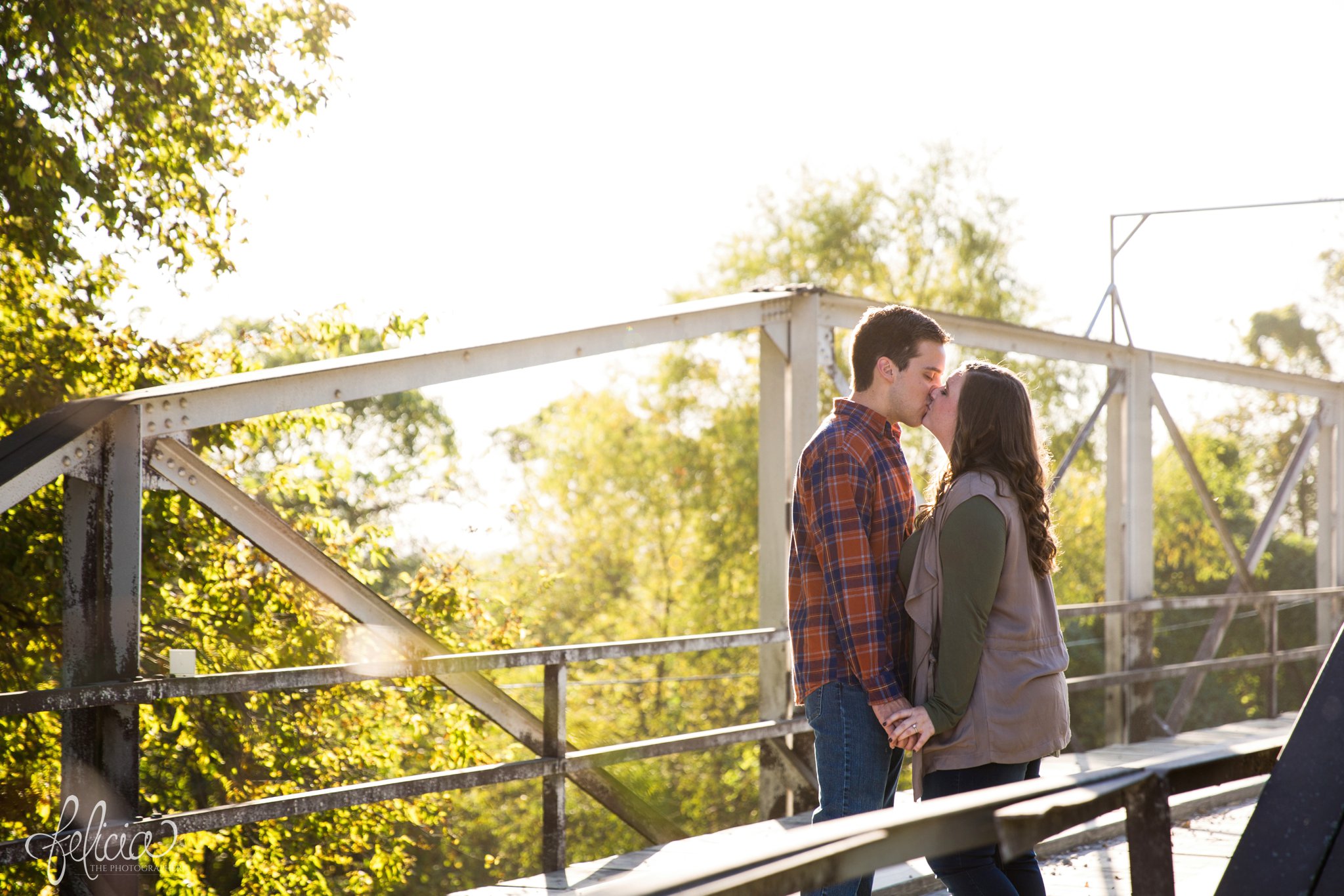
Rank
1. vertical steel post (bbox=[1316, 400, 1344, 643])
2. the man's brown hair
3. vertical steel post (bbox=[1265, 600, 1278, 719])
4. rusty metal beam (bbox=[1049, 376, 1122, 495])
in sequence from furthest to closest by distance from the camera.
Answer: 1. vertical steel post (bbox=[1316, 400, 1344, 643])
2. vertical steel post (bbox=[1265, 600, 1278, 719])
3. rusty metal beam (bbox=[1049, 376, 1122, 495])
4. the man's brown hair

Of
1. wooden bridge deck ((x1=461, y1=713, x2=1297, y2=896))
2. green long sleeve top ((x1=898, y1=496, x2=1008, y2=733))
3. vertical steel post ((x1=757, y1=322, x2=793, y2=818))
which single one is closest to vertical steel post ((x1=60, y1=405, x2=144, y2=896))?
wooden bridge deck ((x1=461, y1=713, x2=1297, y2=896))

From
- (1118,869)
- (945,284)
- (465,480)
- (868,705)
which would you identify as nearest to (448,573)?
(1118,869)

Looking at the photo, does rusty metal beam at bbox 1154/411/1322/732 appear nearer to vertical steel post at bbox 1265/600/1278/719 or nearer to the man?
vertical steel post at bbox 1265/600/1278/719

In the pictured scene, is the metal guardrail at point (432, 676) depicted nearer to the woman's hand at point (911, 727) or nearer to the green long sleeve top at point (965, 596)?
the woman's hand at point (911, 727)

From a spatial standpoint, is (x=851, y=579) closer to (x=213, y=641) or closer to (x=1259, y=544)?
(x=213, y=641)

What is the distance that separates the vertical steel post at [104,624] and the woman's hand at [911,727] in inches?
90.2

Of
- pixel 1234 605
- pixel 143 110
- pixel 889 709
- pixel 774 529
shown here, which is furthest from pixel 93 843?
pixel 1234 605

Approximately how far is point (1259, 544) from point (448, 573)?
22.7 ft

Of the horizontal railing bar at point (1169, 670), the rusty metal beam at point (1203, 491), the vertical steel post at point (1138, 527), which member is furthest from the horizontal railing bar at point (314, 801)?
the rusty metal beam at point (1203, 491)

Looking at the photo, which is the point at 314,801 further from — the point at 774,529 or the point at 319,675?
the point at 774,529

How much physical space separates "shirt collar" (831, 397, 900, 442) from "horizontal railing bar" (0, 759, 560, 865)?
6.86ft

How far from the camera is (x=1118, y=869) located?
522cm

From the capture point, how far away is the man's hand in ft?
8.77

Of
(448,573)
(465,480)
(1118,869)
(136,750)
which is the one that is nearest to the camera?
(136,750)
